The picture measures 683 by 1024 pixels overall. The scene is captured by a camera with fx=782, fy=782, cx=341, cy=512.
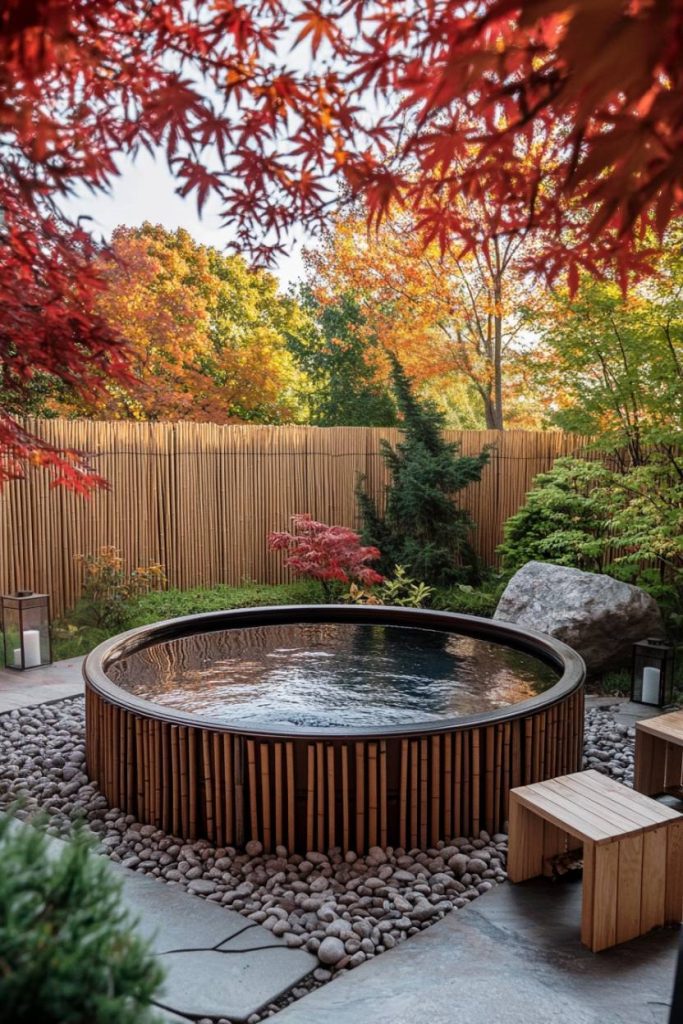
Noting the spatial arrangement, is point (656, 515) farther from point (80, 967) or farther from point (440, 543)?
point (80, 967)

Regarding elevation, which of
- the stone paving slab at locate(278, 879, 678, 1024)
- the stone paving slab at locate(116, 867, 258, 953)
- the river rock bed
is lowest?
the river rock bed

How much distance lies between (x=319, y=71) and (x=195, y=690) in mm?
3272

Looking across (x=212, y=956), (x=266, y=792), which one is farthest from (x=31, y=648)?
(x=212, y=956)

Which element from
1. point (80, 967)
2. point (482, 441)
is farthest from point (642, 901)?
point (482, 441)

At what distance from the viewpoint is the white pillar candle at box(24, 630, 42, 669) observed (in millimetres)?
5996

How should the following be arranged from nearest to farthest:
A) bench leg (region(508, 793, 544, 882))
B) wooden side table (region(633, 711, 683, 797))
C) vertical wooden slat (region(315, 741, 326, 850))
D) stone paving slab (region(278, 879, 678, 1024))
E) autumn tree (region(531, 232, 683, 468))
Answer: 1. stone paving slab (region(278, 879, 678, 1024))
2. bench leg (region(508, 793, 544, 882))
3. vertical wooden slat (region(315, 741, 326, 850))
4. wooden side table (region(633, 711, 683, 797))
5. autumn tree (region(531, 232, 683, 468))

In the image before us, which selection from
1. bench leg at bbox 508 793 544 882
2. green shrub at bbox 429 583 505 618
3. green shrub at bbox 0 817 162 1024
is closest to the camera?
green shrub at bbox 0 817 162 1024

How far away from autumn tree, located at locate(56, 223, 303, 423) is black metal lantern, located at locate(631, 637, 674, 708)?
710 centimetres

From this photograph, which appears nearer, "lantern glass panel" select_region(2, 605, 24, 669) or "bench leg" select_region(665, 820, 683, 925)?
"bench leg" select_region(665, 820, 683, 925)

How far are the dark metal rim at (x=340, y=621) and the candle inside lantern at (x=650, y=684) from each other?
43.0 inches

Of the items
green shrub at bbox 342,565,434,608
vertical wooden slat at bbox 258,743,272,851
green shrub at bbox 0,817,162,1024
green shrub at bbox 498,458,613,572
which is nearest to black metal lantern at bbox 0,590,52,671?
green shrub at bbox 342,565,434,608

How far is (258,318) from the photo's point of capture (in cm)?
1533

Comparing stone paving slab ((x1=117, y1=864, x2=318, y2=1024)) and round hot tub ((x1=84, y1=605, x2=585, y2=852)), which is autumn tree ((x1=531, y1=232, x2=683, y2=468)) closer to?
round hot tub ((x1=84, y1=605, x2=585, y2=852))

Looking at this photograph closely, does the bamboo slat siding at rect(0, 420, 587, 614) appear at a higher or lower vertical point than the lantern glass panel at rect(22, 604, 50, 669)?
higher
